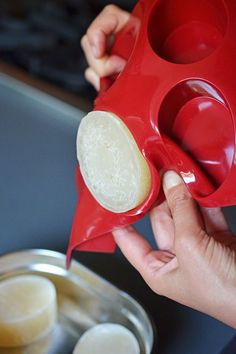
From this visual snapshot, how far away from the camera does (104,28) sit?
0.72m

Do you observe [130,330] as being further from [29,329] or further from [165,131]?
[165,131]

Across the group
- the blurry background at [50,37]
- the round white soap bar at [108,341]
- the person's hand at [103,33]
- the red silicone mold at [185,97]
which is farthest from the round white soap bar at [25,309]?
the blurry background at [50,37]

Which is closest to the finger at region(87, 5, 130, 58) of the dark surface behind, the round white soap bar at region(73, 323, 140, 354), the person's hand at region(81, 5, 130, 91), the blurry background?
the person's hand at region(81, 5, 130, 91)

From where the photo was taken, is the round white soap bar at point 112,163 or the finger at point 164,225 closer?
the round white soap bar at point 112,163

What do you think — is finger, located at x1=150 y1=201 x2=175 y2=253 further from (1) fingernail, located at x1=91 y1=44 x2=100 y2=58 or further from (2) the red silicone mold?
(1) fingernail, located at x1=91 y1=44 x2=100 y2=58

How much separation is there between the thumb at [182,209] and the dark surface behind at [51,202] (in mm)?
164

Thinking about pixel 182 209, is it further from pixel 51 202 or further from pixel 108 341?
pixel 51 202

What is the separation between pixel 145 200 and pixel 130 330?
19cm

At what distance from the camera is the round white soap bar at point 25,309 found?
0.58 meters

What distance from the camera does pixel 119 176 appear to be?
0.48 m

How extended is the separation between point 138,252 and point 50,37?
0.87 metres

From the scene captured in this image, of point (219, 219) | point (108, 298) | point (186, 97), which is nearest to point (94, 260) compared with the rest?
point (108, 298)

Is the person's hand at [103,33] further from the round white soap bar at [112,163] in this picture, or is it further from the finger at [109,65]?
the round white soap bar at [112,163]

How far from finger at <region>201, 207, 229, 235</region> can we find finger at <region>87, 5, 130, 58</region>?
25 cm
